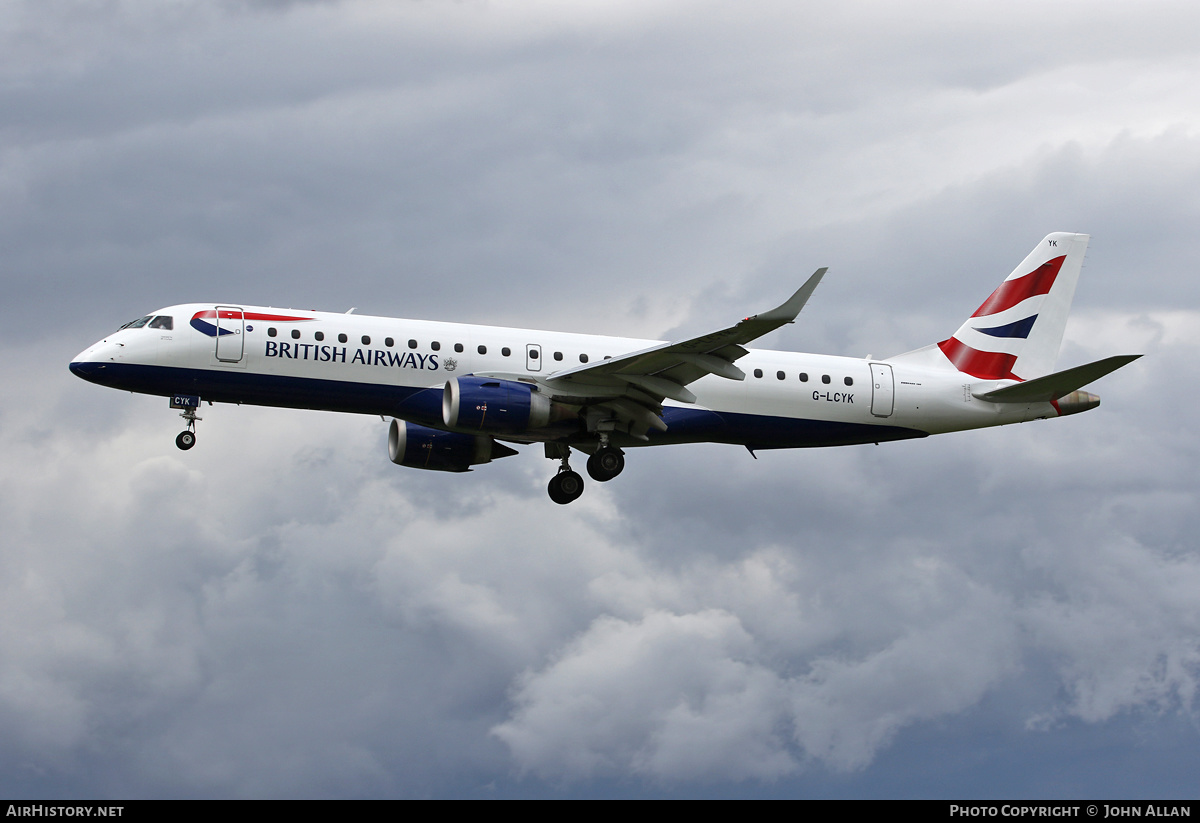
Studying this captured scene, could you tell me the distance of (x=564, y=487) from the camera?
1709 inches

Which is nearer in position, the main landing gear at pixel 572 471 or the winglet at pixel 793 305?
the winglet at pixel 793 305

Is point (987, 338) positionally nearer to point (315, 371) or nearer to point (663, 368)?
point (663, 368)

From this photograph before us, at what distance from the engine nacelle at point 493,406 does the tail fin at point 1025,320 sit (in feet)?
49.6

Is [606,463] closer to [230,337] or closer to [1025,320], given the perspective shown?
[230,337]

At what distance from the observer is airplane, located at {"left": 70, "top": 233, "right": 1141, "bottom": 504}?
128 ft

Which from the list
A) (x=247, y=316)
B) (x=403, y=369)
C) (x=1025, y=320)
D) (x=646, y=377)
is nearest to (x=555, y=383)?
(x=646, y=377)

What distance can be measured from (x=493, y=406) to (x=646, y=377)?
14.8 ft

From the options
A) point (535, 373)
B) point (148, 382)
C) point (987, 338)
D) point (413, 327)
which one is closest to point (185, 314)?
point (148, 382)

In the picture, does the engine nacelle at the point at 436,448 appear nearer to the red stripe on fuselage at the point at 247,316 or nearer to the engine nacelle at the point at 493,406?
the engine nacelle at the point at 493,406

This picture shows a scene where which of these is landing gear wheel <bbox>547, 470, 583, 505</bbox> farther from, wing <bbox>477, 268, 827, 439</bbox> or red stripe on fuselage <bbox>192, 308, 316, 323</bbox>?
red stripe on fuselage <bbox>192, 308, 316, 323</bbox>

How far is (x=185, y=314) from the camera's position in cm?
3969

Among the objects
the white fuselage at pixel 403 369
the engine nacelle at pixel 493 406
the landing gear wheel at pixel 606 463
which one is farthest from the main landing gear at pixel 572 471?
the engine nacelle at pixel 493 406

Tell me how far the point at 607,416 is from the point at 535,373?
2.47 metres

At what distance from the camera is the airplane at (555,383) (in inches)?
1542
